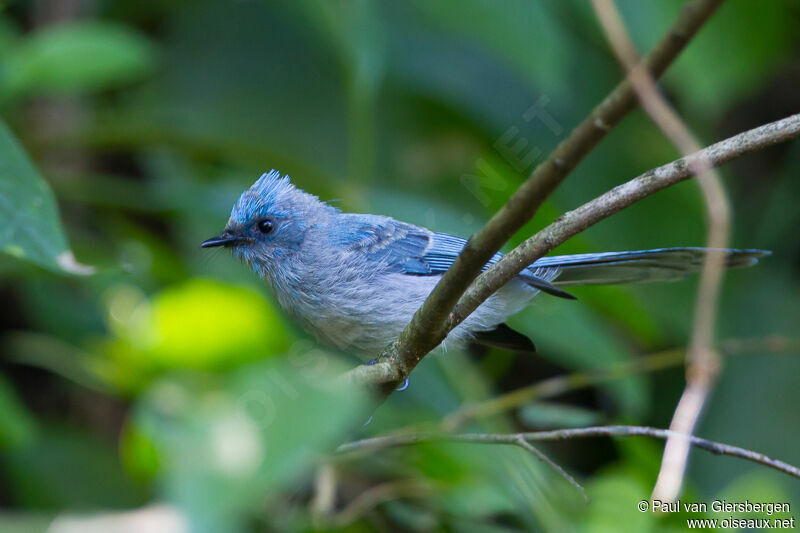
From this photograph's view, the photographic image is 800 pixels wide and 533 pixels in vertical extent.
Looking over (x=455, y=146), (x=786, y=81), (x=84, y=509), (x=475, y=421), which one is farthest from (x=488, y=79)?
(x=84, y=509)

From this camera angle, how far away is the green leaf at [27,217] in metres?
2.01

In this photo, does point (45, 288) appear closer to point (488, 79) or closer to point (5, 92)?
point (5, 92)

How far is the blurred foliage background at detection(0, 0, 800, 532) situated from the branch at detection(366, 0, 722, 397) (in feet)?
0.74

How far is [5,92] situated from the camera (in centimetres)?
387

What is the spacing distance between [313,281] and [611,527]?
49.7 inches

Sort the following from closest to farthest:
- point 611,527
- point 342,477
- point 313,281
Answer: point 611,527 < point 313,281 < point 342,477

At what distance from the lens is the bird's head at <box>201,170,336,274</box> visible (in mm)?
2795

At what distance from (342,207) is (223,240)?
856 millimetres

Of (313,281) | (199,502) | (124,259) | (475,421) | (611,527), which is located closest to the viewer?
(199,502)

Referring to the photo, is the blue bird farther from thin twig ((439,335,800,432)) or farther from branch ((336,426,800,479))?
branch ((336,426,800,479))

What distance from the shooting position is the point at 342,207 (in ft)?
11.6

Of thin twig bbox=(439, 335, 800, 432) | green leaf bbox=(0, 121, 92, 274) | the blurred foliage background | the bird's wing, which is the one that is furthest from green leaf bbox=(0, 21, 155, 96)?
thin twig bbox=(439, 335, 800, 432)

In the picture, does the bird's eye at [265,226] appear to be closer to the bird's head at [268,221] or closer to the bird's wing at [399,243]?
the bird's head at [268,221]

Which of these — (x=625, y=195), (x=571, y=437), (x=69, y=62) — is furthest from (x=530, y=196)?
(x=69, y=62)
